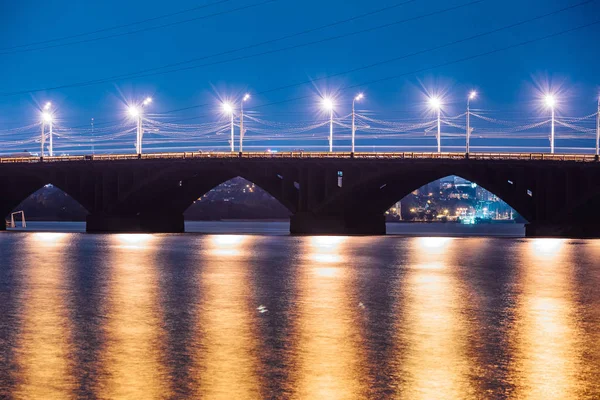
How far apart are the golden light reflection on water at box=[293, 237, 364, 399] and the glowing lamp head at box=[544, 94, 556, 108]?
69000mm

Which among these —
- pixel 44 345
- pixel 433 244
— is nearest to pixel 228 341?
pixel 44 345

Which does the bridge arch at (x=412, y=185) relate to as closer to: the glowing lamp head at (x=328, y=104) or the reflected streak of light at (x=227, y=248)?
the glowing lamp head at (x=328, y=104)

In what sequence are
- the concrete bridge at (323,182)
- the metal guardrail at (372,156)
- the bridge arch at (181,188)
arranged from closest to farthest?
the concrete bridge at (323,182)
the metal guardrail at (372,156)
the bridge arch at (181,188)

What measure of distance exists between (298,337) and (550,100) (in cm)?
8042

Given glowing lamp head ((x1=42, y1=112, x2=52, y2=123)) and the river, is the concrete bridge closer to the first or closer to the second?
glowing lamp head ((x1=42, y1=112, x2=52, y2=123))

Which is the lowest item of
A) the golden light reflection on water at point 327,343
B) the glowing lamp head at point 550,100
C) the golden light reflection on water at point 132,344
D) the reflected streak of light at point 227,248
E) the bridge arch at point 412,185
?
the reflected streak of light at point 227,248

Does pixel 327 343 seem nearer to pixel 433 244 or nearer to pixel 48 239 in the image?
pixel 433 244

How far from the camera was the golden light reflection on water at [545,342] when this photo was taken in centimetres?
1007

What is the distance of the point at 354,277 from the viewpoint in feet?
90.9

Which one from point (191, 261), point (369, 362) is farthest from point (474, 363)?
point (191, 261)

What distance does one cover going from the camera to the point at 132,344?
1299 cm

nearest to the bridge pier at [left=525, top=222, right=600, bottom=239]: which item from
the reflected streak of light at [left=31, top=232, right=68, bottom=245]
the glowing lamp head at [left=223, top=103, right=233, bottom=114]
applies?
the glowing lamp head at [left=223, top=103, right=233, bottom=114]

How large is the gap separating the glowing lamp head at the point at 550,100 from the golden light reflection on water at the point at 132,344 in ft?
235

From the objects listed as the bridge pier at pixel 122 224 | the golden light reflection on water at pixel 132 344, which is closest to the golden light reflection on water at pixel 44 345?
the golden light reflection on water at pixel 132 344
